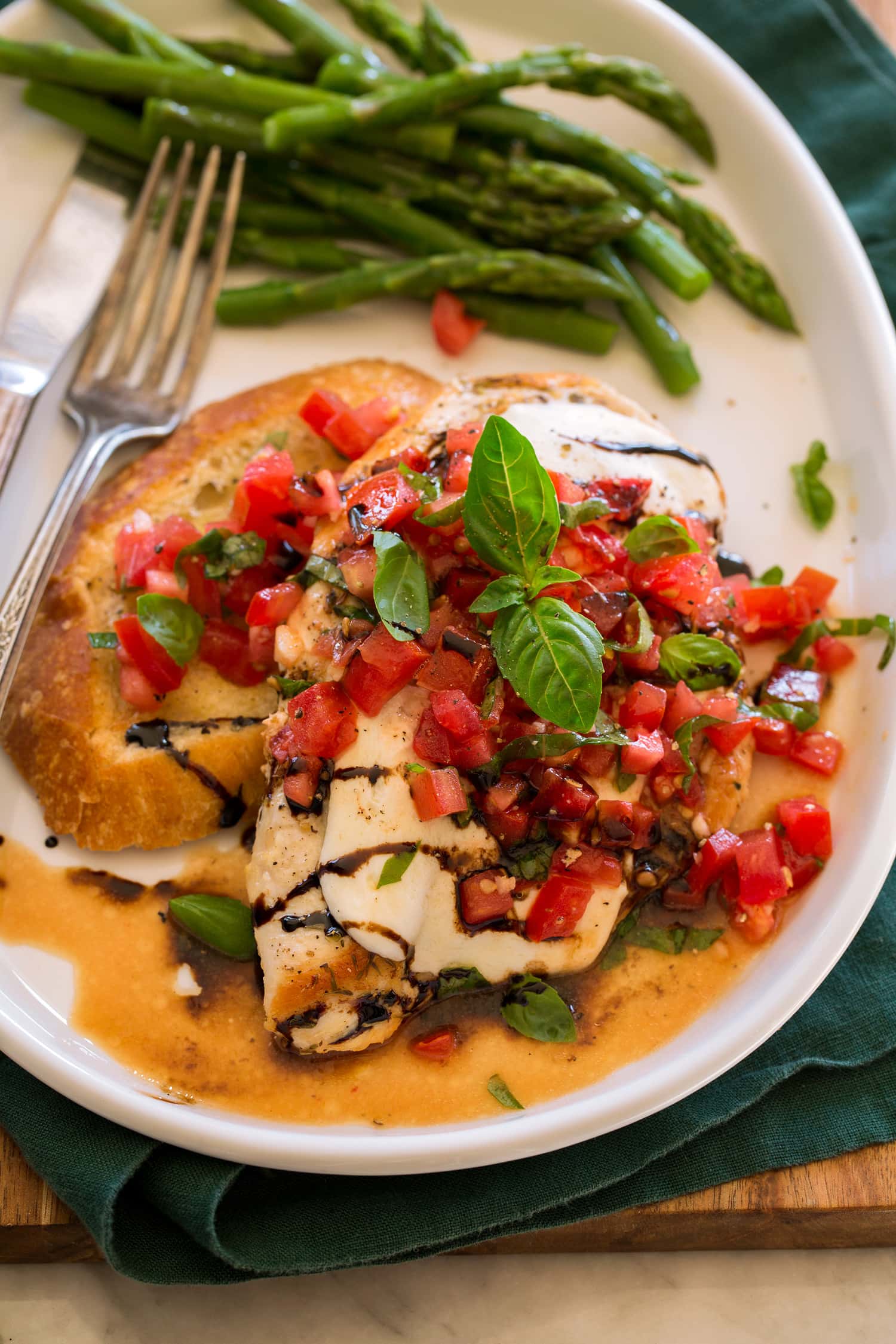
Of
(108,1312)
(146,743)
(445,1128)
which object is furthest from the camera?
(146,743)

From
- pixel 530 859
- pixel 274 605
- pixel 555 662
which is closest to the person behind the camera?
pixel 555 662

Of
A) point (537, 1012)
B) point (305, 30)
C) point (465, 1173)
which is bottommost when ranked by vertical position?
point (465, 1173)

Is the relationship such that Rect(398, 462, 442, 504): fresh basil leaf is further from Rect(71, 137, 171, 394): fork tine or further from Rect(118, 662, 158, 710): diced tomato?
Rect(71, 137, 171, 394): fork tine

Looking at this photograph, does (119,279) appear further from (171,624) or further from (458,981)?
(458,981)

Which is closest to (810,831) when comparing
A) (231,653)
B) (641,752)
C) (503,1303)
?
(641,752)

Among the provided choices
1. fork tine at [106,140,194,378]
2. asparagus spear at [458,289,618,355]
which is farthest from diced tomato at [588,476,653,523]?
fork tine at [106,140,194,378]

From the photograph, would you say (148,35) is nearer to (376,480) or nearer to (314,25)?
(314,25)

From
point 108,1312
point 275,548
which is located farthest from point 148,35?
point 108,1312
